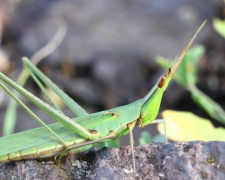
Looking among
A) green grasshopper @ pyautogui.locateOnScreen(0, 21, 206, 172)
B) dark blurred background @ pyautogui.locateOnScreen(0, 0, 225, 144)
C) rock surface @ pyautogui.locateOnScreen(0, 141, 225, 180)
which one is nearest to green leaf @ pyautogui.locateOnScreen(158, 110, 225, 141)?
green grasshopper @ pyautogui.locateOnScreen(0, 21, 206, 172)

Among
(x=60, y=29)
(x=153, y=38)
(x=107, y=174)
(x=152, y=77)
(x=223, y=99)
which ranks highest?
(x=60, y=29)

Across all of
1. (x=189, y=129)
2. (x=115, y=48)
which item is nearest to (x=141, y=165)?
(x=189, y=129)

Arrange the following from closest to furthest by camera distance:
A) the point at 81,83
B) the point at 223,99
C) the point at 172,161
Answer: the point at 172,161
the point at 223,99
the point at 81,83

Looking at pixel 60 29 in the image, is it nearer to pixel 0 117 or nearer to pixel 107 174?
pixel 0 117

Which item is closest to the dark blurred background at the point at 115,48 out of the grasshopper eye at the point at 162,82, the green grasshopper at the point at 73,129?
the green grasshopper at the point at 73,129

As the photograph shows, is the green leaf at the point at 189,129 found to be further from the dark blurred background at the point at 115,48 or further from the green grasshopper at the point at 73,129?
the dark blurred background at the point at 115,48

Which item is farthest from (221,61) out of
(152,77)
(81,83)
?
(81,83)

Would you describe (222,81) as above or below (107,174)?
above
